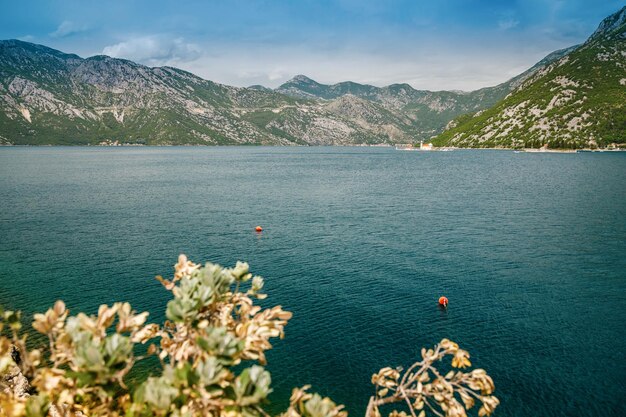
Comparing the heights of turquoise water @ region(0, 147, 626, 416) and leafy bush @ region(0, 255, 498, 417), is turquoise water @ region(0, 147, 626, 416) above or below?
below

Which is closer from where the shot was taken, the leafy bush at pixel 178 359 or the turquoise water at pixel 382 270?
the leafy bush at pixel 178 359

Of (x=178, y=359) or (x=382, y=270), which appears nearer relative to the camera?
(x=178, y=359)

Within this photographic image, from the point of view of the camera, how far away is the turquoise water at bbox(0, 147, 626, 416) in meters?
33.5

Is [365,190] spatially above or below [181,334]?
below

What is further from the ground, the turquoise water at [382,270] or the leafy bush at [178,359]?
the leafy bush at [178,359]

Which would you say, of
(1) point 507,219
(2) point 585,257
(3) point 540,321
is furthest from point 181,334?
(1) point 507,219

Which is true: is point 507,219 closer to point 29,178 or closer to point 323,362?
point 323,362

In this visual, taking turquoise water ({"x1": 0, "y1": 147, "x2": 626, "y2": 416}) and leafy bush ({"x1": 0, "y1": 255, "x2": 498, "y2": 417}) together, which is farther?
turquoise water ({"x1": 0, "y1": 147, "x2": 626, "y2": 416})

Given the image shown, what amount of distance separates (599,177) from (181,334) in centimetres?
17271

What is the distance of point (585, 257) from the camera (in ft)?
192

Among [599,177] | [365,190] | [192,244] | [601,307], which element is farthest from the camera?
[599,177]

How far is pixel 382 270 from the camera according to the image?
54.2 metres

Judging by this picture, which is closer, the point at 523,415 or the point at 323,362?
the point at 523,415

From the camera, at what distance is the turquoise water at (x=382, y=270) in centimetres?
3347
